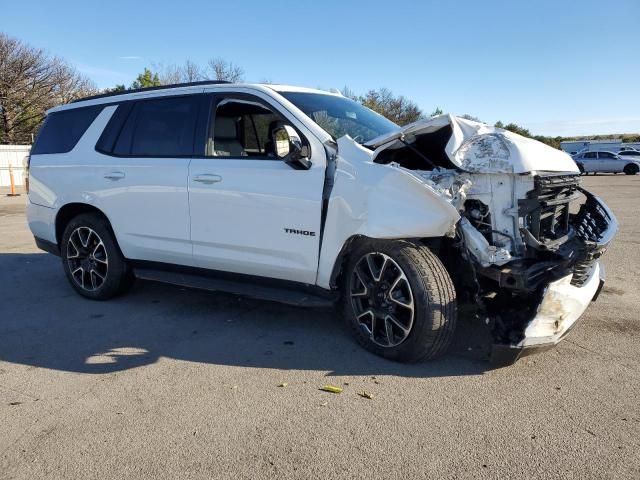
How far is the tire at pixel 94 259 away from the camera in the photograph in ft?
17.5

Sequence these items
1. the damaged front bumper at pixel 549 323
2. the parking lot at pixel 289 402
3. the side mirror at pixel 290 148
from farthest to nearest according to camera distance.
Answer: the side mirror at pixel 290 148, the damaged front bumper at pixel 549 323, the parking lot at pixel 289 402

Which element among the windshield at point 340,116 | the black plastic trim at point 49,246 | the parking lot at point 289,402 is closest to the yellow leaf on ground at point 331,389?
the parking lot at point 289,402

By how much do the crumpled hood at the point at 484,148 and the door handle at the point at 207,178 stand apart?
134 cm

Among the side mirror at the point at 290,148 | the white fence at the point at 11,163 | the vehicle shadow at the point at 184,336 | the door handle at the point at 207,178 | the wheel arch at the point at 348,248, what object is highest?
the side mirror at the point at 290,148

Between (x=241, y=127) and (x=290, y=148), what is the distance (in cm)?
120

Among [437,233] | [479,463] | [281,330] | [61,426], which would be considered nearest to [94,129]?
[281,330]

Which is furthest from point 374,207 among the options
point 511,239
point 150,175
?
point 150,175

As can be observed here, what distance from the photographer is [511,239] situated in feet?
11.8

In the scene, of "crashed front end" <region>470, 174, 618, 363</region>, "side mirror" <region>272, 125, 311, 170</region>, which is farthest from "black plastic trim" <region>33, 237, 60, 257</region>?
"crashed front end" <region>470, 174, 618, 363</region>

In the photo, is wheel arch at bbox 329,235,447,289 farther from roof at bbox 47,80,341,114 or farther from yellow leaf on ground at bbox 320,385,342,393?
roof at bbox 47,80,341,114

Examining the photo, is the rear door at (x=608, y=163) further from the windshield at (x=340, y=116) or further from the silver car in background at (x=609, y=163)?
the windshield at (x=340, y=116)

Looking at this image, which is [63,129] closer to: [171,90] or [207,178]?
[171,90]

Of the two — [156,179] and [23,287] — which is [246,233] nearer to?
[156,179]

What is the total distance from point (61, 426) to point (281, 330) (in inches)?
74.7
